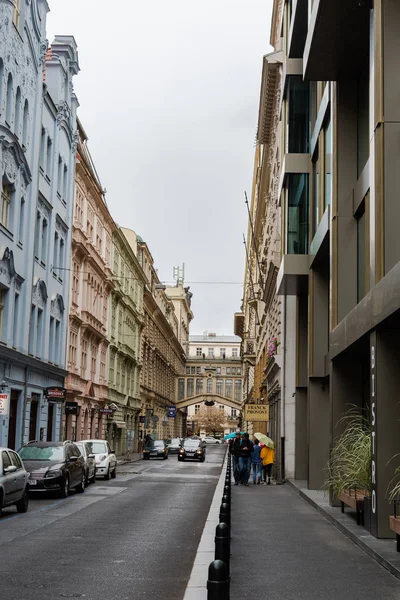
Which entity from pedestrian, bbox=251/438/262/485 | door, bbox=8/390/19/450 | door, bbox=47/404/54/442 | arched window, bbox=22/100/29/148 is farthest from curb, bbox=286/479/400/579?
door, bbox=47/404/54/442

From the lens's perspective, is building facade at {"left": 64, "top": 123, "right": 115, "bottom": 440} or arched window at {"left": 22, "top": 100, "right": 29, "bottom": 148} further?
building facade at {"left": 64, "top": 123, "right": 115, "bottom": 440}

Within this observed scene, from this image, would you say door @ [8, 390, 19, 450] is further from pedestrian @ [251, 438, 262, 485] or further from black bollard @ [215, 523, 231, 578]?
black bollard @ [215, 523, 231, 578]

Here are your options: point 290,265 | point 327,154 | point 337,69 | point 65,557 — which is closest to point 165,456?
point 290,265

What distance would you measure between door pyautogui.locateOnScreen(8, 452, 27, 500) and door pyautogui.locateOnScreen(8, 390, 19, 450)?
1413 cm

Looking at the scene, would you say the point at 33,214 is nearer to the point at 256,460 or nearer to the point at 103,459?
the point at 103,459

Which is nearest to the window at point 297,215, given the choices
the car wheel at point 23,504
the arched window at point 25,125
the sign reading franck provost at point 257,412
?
the sign reading franck provost at point 257,412

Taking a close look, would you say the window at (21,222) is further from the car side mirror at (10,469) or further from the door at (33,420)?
the car side mirror at (10,469)

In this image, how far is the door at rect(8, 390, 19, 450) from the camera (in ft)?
107

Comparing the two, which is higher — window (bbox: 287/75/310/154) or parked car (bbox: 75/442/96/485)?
window (bbox: 287/75/310/154)

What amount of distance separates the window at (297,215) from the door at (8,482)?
1235 centimetres

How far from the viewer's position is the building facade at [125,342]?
5806 cm

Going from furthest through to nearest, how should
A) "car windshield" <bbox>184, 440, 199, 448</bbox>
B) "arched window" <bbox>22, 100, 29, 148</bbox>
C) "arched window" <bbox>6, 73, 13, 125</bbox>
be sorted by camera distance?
"car windshield" <bbox>184, 440, 199, 448</bbox> → "arched window" <bbox>22, 100, 29, 148</bbox> → "arched window" <bbox>6, 73, 13, 125</bbox>

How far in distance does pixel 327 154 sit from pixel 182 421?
11593 centimetres

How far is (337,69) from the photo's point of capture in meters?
18.4
